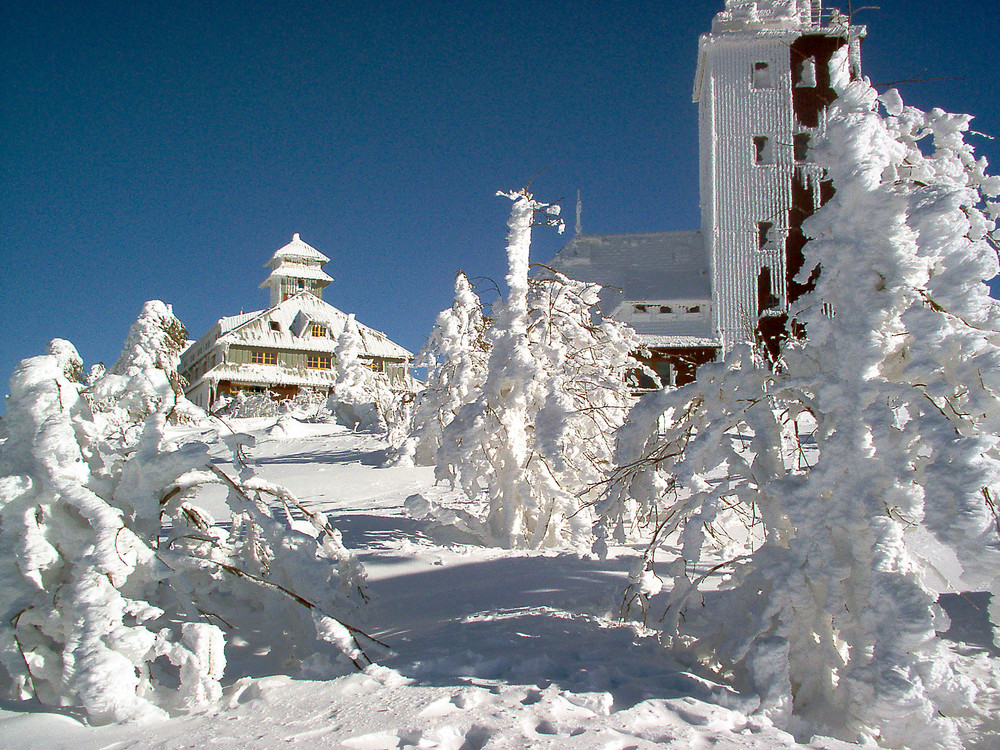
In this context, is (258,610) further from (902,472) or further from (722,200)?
(722,200)

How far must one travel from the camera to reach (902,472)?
11.4 feet

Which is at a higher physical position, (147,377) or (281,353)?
(281,353)

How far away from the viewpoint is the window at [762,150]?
29000mm

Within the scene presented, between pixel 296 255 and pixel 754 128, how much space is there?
27.8 metres

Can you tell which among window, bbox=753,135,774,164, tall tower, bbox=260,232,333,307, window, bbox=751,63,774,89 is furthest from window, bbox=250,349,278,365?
window, bbox=751,63,774,89

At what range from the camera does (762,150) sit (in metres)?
29.2

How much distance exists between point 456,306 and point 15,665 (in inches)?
353

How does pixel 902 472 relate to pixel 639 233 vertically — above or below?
below

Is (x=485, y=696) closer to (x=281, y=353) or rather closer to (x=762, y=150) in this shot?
(x=762, y=150)

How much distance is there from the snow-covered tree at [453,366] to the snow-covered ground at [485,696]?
188 inches

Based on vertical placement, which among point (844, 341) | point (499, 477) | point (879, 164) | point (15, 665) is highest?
point (879, 164)

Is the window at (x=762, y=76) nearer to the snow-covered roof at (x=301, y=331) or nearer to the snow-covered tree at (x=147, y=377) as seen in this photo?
the snow-covered roof at (x=301, y=331)

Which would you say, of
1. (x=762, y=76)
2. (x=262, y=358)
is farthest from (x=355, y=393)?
(x=762, y=76)

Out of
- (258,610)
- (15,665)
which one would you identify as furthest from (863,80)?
(15,665)
